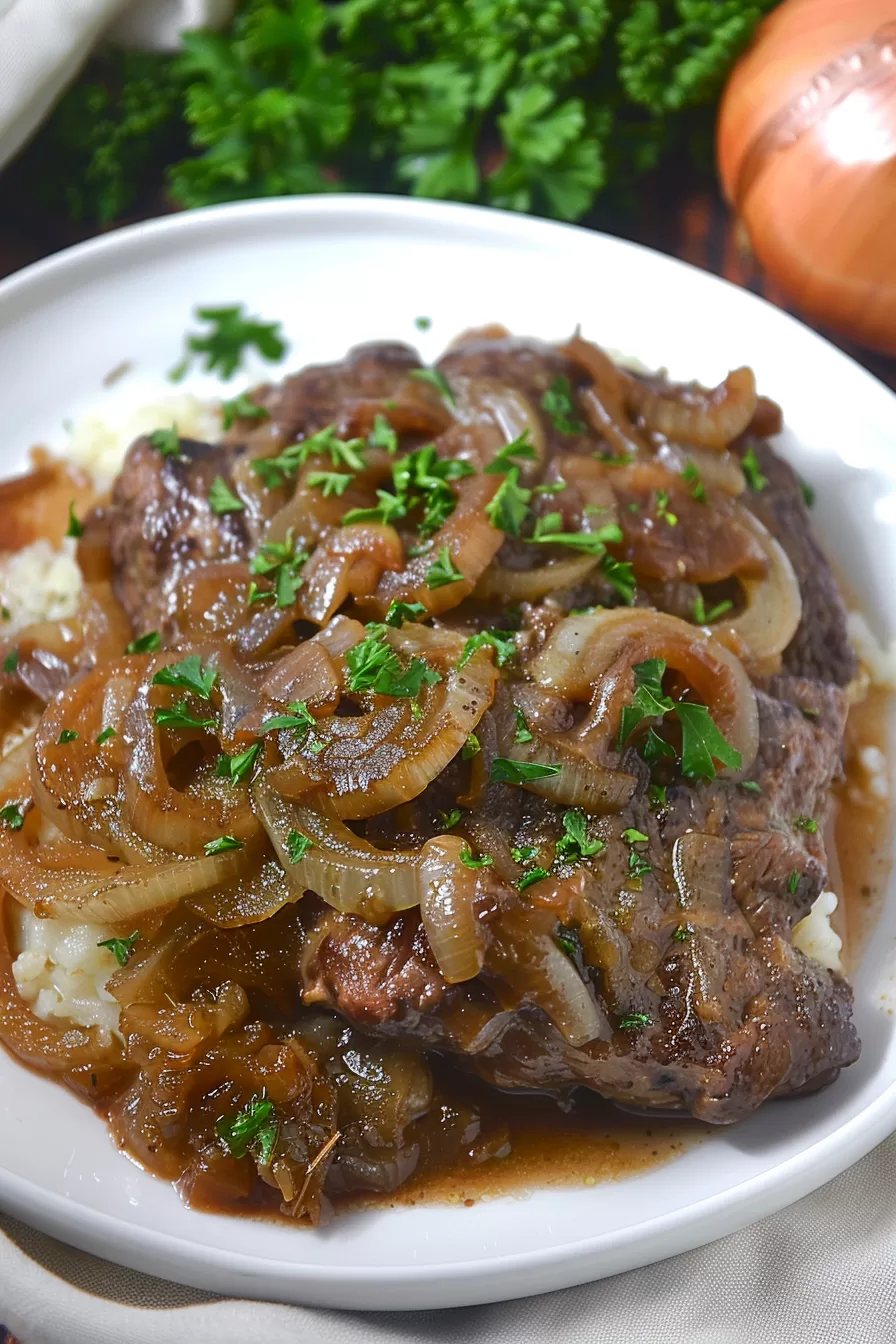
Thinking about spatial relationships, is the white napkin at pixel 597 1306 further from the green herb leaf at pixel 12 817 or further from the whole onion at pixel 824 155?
the whole onion at pixel 824 155

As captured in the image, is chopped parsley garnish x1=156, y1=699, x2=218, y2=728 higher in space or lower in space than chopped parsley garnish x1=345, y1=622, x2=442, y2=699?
higher

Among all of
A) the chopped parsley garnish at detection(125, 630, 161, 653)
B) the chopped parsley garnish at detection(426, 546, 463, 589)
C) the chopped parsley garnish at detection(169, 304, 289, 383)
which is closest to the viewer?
the chopped parsley garnish at detection(426, 546, 463, 589)

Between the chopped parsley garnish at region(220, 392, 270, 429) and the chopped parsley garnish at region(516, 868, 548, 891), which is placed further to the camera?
the chopped parsley garnish at region(220, 392, 270, 429)

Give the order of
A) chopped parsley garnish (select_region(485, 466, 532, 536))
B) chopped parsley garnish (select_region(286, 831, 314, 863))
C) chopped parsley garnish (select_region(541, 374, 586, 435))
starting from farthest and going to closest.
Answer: chopped parsley garnish (select_region(541, 374, 586, 435)) → chopped parsley garnish (select_region(485, 466, 532, 536)) → chopped parsley garnish (select_region(286, 831, 314, 863))

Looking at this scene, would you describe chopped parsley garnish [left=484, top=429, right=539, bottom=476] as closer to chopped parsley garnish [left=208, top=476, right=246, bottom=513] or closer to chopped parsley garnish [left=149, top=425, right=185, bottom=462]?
chopped parsley garnish [left=208, top=476, right=246, bottom=513]

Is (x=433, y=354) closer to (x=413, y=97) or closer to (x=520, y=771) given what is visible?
(x=413, y=97)

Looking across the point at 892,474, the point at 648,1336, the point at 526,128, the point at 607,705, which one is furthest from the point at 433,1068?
the point at 526,128

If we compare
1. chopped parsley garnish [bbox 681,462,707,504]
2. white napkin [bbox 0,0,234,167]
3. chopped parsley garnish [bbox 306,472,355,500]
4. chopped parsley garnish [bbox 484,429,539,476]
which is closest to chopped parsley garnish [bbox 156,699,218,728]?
chopped parsley garnish [bbox 306,472,355,500]
